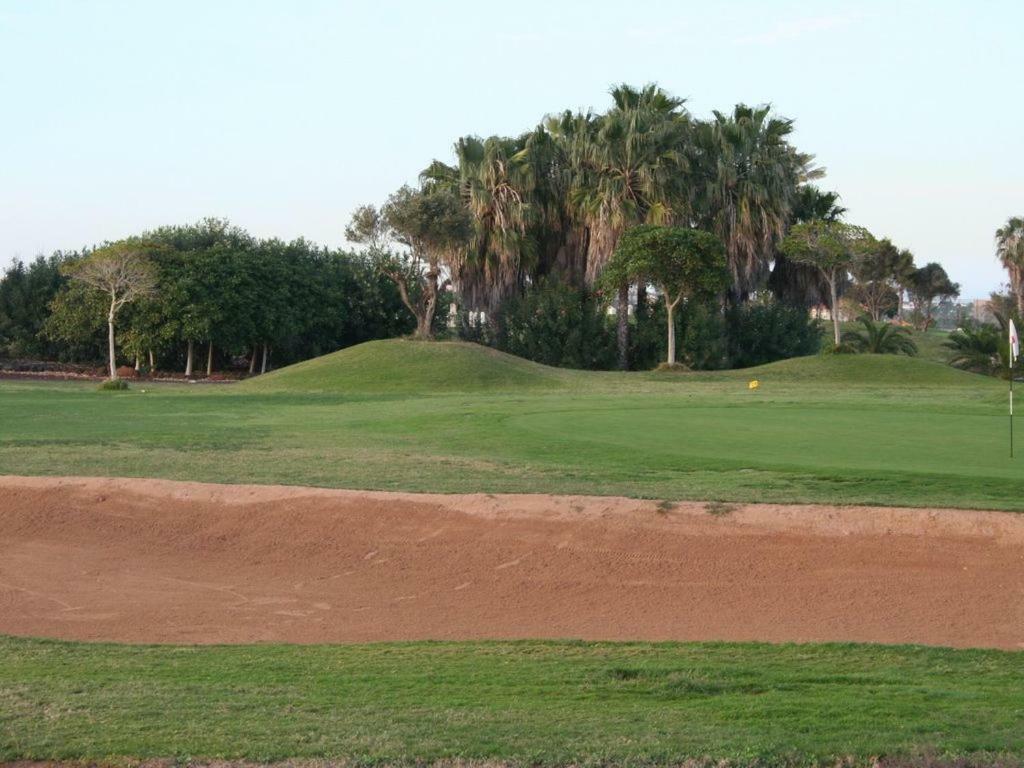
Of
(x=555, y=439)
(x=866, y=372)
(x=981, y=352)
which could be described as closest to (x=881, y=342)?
(x=981, y=352)

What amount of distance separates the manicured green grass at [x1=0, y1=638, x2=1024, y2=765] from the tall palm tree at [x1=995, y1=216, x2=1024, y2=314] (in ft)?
265

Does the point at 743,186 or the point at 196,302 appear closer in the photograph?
the point at 196,302

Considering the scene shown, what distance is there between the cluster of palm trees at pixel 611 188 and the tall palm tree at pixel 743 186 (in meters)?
0.05

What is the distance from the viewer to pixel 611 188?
56000 millimetres

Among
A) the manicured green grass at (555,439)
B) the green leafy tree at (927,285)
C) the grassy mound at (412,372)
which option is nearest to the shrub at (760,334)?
the grassy mound at (412,372)

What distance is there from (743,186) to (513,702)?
53.5 meters

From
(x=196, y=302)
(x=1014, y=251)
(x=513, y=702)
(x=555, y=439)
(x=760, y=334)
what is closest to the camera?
(x=513, y=702)

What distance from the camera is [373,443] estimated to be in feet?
67.5

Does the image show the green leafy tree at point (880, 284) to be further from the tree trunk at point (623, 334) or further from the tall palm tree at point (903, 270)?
the tree trunk at point (623, 334)

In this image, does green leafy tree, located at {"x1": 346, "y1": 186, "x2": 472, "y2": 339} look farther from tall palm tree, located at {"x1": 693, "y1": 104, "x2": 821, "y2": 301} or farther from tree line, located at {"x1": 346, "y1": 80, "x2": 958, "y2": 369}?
tall palm tree, located at {"x1": 693, "y1": 104, "x2": 821, "y2": 301}

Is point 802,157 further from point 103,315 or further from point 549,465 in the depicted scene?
point 549,465

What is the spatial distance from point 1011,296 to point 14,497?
93.0 m

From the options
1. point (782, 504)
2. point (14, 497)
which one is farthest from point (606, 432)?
point (14, 497)

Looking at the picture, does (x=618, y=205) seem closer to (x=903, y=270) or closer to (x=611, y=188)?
(x=611, y=188)
